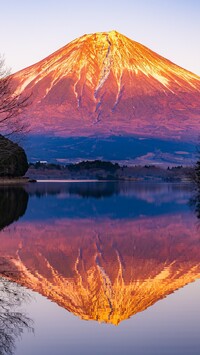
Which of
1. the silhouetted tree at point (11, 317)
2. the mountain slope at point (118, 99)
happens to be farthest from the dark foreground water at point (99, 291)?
the mountain slope at point (118, 99)

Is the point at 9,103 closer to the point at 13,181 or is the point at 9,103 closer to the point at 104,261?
the point at 104,261

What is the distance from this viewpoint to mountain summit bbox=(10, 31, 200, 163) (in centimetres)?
16462

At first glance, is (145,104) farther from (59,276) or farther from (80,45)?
(59,276)

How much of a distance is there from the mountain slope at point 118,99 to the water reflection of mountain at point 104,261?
14115 cm

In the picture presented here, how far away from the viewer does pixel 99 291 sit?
10047mm

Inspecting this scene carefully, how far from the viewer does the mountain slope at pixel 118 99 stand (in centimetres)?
16462

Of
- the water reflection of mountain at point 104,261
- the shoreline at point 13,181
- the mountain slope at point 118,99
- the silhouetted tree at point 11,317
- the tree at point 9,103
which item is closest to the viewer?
the silhouetted tree at point 11,317

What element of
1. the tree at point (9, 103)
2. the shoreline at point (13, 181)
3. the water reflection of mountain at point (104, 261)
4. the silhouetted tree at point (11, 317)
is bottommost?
the shoreline at point (13, 181)

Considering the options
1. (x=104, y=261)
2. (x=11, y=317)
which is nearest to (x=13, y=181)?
(x=104, y=261)

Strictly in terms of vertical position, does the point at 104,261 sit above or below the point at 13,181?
above

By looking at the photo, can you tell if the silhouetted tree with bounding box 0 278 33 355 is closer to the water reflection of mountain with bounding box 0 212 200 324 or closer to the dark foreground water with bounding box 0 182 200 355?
the dark foreground water with bounding box 0 182 200 355

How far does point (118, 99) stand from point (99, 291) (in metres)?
158

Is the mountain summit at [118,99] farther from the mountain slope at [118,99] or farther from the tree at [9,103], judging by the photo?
the tree at [9,103]

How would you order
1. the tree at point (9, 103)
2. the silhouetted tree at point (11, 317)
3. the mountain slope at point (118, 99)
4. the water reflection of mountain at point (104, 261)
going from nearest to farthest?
the silhouetted tree at point (11, 317) → the water reflection of mountain at point (104, 261) → the tree at point (9, 103) → the mountain slope at point (118, 99)
